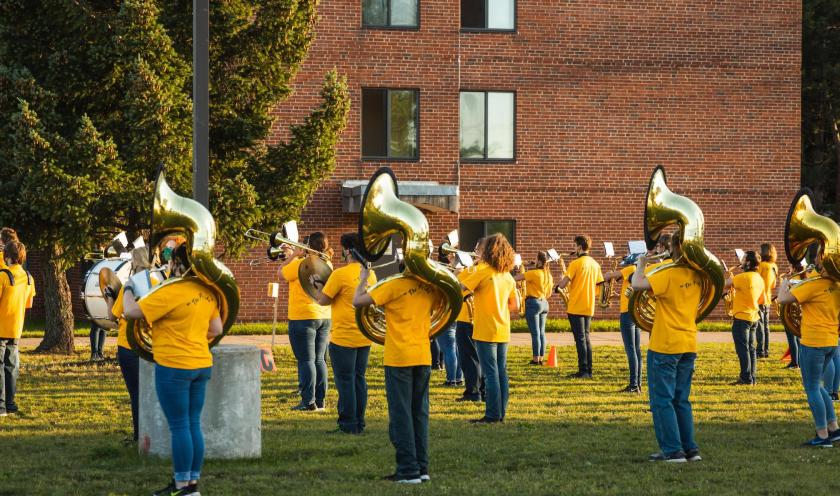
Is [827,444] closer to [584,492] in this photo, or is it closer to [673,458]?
[673,458]

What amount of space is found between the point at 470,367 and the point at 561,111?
13.5 m

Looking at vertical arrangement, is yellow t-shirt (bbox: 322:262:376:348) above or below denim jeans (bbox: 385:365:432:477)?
above

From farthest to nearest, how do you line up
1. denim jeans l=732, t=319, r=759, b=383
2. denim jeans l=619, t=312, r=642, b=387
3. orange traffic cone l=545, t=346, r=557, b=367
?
1. orange traffic cone l=545, t=346, r=557, b=367
2. denim jeans l=732, t=319, r=759, b=383
3. denim jeans l=619, t=312, r=642, b=387

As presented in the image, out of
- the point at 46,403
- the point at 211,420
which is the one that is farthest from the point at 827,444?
the point at 46,403

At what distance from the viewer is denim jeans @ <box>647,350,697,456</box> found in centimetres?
941

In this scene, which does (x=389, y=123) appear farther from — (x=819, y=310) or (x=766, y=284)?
(x=819, y=310)

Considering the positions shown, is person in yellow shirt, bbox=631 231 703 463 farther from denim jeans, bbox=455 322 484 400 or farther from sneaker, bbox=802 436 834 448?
denim jeans, bbox=455 322 484 400

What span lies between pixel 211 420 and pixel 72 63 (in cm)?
844

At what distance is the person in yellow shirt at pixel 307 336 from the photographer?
487 inches

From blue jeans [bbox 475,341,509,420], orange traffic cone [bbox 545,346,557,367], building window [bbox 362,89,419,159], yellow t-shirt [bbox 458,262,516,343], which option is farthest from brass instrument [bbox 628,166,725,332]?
building window [bbox 362,89,419,159]

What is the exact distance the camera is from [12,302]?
490 inches

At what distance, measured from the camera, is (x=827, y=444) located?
1042 cm

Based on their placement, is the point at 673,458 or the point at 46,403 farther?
the point at 46,403

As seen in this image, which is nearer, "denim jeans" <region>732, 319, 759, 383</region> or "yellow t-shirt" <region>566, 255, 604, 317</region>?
"denim jeans" <region>732, 319, 759, 383</region>
